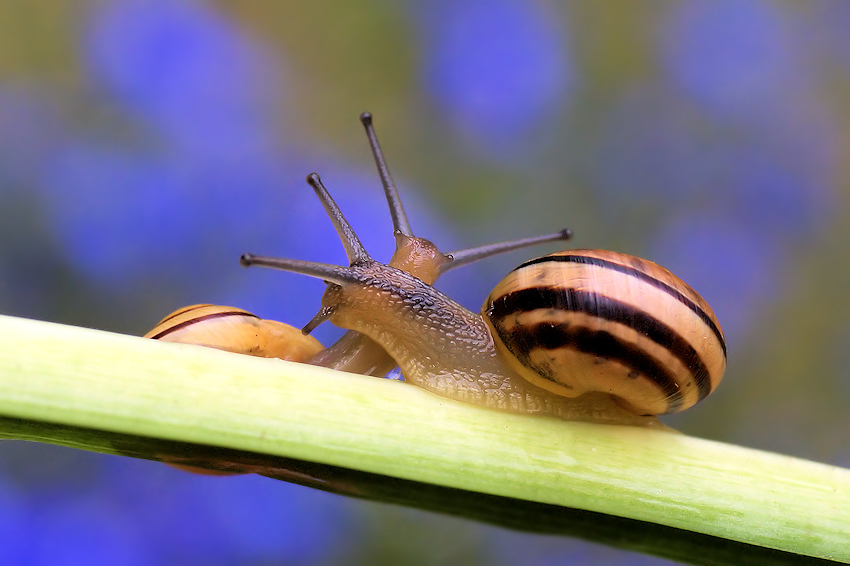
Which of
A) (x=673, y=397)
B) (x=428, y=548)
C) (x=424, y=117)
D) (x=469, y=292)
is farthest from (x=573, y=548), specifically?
(x=424, y=117)

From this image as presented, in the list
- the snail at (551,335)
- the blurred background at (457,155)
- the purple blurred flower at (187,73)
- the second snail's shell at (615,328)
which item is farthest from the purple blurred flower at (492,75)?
the second snail's shell at (615,328)

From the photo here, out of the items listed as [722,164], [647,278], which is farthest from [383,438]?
[722,164]

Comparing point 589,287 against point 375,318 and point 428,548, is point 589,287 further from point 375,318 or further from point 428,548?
point 428,548

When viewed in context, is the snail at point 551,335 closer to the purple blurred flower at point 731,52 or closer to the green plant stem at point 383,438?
the green plant stem at point 383,438

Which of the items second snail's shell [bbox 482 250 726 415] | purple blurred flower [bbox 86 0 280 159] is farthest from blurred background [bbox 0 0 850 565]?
second snail's shell [bbox 482 250 726 415]

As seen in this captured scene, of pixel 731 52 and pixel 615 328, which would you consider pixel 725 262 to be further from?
pixel 615 328
